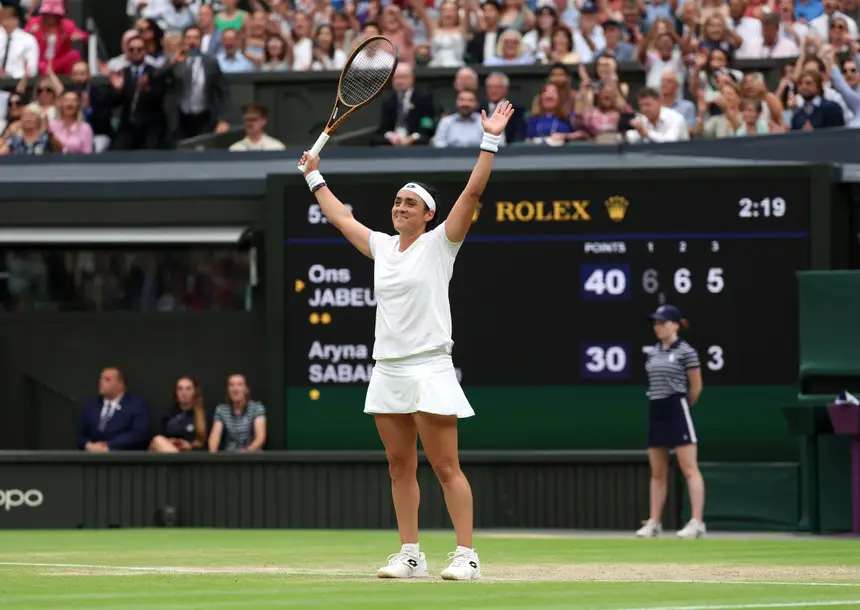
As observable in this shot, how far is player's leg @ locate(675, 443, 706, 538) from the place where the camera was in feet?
46.1

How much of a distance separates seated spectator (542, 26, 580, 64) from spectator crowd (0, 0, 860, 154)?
0.03m

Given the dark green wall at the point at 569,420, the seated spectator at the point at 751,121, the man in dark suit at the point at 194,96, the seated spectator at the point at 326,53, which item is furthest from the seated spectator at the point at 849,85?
the man in dark suit at the point at 194,96

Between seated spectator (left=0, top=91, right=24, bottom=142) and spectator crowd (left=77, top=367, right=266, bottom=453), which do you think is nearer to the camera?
spectator crowd (left=77, top=367, right=266, bottom=453)

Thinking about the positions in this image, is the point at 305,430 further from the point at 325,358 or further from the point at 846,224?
the point at 846,224

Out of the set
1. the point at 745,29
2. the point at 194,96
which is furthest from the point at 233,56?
the point at 745,29

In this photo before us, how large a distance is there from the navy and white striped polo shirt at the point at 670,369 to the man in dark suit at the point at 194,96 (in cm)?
585

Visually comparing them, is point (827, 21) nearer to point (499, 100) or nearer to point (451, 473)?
point (499, 100)

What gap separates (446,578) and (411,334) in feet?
3.71

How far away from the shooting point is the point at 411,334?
8.51 m

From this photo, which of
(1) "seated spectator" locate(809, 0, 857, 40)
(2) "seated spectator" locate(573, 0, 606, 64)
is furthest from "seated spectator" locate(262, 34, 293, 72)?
(1) "seated spectator" locate(809, 0, 857, 40)

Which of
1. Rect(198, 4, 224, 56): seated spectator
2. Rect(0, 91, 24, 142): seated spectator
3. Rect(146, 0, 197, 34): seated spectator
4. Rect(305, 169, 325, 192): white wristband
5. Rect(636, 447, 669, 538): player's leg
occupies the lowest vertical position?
Rect(636, 447, 669, 538): player's leg

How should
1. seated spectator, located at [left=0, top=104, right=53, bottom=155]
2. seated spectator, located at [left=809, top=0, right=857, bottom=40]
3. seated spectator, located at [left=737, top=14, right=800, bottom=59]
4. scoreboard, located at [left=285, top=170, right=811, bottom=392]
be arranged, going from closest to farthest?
1. scoreboard, located at [left=285, top=170, right=811, bottom=392]
2. seated spectator, located at [left=0, top=104, right=53, bottom=155]
3. seated spectator, located at [left=809, top=0, right=857, bottom=40]
4. seated spectator, located at [left=737, top=14, right=800, bottom=59]

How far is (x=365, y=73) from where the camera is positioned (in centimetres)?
1009

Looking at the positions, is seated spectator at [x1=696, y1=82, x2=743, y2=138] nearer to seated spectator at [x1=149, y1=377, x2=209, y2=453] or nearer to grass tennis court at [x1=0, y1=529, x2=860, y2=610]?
grass tennis court at [x1=0, y1=529, x2=860, y2=610]
